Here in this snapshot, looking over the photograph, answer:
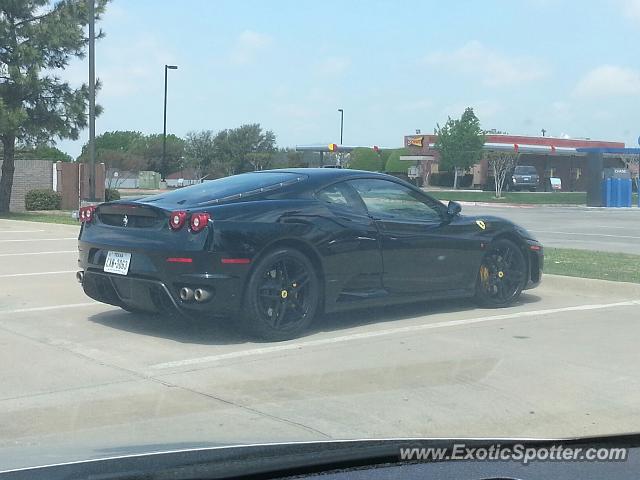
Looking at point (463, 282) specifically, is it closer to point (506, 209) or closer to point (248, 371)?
point (248, 371)

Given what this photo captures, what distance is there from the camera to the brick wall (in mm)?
32094

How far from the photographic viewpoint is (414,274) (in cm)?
840

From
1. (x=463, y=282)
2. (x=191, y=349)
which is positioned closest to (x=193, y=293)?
(x=191, y=349)

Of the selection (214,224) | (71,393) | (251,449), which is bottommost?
(71,393)

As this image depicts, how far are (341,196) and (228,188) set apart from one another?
1036 millimetres

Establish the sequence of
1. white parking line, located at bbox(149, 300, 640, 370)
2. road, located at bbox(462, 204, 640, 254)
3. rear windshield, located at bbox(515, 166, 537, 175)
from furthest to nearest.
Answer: rear windshield, located at bbox(515, 166, 537, 175) → road, located at bbox(462, 204, 640, 254) → white parking line, located at bbox(149, 300, 640, 370)

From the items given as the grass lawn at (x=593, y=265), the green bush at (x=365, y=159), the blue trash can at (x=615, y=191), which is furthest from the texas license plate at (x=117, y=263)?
the blue trash can at (x=615, y=191)

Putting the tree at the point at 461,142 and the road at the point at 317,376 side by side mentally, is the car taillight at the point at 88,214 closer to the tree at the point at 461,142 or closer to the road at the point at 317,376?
the road at the point at 317,376

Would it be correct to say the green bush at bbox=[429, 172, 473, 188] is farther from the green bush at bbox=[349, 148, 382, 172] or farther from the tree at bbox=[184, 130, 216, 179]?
the tree at bbox=[184, 130, 216, 179]

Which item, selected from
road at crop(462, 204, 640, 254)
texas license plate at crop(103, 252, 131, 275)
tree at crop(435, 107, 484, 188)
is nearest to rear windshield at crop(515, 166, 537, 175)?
tree at crop(435, 107, 484, 188)

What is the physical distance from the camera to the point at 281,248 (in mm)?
7410

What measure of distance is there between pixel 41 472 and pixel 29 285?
8.26 meters

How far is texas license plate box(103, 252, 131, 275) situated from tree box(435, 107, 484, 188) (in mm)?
43841

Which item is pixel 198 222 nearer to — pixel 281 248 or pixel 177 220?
pixel 177 220
